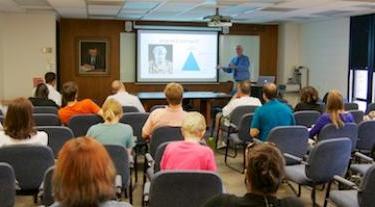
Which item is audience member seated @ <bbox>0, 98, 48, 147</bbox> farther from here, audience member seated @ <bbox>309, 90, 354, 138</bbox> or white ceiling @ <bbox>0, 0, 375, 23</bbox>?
white ceiling @ <bbox>0, 0, 375, 23</bbox>

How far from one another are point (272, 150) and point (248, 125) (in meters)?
3.91

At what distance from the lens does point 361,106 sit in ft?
33.9

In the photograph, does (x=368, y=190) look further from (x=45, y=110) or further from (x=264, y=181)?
(x=45, y=110)

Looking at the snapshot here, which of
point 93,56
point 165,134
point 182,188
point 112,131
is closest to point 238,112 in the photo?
point 165,134

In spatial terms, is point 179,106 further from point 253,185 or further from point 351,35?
point 351,35

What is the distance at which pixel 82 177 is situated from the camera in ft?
5.66

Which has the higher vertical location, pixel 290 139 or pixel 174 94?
pixel 174 94

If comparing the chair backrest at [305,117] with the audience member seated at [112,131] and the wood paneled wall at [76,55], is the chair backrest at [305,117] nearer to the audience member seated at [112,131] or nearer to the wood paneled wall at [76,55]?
the audience member seated at [112,131]

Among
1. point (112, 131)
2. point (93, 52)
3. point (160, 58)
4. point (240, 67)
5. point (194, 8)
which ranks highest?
point (194, 8)

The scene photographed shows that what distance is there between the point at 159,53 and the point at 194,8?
3.09m

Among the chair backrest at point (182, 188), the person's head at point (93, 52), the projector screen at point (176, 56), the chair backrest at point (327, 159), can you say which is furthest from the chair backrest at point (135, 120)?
the person's head at point (93, 52)

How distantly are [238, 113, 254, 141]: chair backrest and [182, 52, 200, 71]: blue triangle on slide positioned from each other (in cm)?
654

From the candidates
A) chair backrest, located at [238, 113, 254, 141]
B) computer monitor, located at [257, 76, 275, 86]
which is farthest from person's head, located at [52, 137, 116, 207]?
computer monitor, located at [257, 76, 275, 86]

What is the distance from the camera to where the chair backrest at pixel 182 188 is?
279 centimetres
